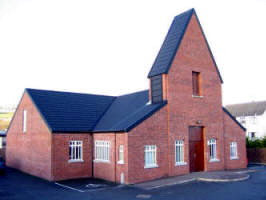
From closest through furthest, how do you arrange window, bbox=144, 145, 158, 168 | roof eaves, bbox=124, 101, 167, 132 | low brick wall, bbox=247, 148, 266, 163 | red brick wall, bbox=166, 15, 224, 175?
roof eaves, bbox=124, 101, 167, 132 < window, bbox=144, 145, 158, 168 < red brick wall, bbox=166, 15, 224, 175 < low brick wall, bbox=247, 148, 266, 163

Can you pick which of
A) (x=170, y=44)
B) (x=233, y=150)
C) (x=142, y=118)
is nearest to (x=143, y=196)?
(x=142, y=118)

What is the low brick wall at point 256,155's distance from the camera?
32.2m

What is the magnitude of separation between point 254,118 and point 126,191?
44544 millimetres

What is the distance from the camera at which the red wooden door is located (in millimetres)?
23347

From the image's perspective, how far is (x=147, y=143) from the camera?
20.6m

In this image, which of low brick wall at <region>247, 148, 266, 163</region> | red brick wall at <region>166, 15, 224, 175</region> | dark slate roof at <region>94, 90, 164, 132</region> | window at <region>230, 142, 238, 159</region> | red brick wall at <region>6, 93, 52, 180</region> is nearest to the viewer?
dark slate roof at <region>94, 90, 164, 132</region>

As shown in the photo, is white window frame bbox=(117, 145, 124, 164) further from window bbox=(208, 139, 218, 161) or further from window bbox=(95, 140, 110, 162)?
window bbox=(208, 139, 218, 161)

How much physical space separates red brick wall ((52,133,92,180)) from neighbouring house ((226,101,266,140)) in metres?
38.0

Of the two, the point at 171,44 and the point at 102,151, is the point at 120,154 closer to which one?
the point at 102,151

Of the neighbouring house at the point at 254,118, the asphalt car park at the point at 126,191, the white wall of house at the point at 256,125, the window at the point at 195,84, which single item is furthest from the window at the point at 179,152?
the white wall of house at the point at 256,125

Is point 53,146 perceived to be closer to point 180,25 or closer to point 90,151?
point 90,151

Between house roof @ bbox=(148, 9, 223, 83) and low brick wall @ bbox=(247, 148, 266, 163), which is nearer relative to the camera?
house roof @ bbox=(148, 9, 223, 83)

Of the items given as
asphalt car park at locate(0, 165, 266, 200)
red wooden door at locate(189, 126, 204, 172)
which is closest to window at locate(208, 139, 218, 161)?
red wooden door at locate(189, 126, 204, 172)

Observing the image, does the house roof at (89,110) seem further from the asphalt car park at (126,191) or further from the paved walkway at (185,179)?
the asphalt car park at (126,191)
